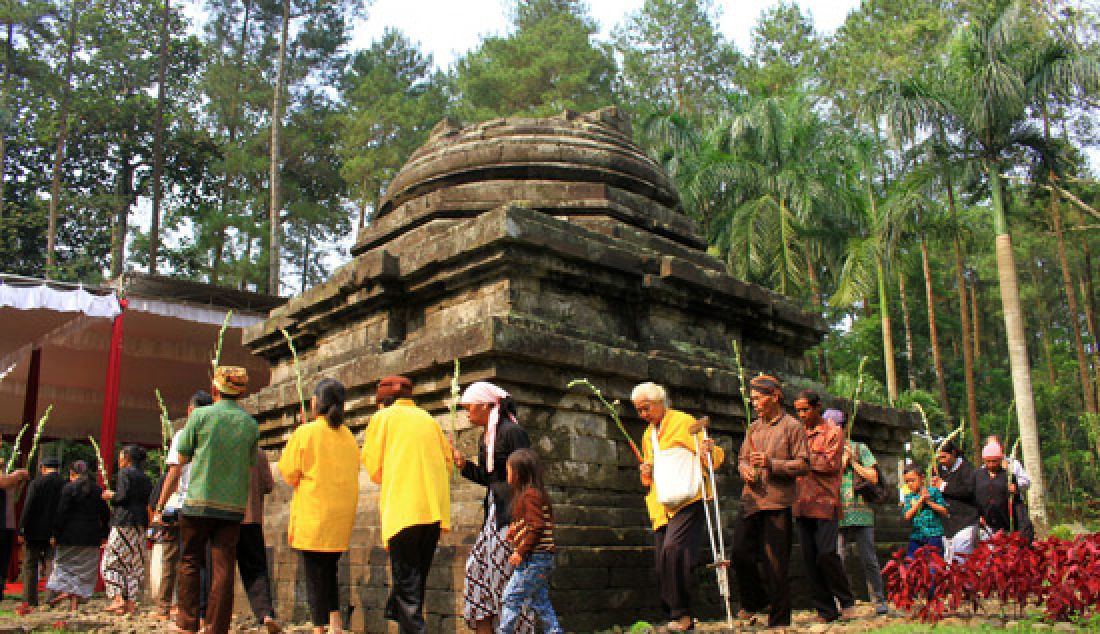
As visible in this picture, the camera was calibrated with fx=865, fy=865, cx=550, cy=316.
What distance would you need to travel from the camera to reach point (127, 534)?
7980 millimetres

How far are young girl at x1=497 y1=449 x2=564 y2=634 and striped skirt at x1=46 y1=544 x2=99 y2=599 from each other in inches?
221

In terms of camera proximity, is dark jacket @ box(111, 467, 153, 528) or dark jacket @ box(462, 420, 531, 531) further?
dark jacket @ box(111, 467, 153, 528)

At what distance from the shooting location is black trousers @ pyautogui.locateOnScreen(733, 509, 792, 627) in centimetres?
506

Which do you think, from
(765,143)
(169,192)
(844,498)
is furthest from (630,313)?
(169,192)

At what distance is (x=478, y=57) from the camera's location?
28781mm

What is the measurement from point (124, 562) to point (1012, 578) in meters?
7.16

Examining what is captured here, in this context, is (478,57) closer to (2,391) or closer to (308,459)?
(2,391)

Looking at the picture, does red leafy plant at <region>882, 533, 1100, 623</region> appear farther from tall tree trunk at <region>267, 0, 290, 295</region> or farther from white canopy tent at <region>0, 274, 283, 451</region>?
tall tree trunk at <region>267, 0, 290, 295</region>

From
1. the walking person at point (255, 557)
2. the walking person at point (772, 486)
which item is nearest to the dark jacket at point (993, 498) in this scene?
the walking person at point (772, 486)

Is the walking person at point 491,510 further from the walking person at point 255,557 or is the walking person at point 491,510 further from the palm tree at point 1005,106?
the palm tree at point 1005,106

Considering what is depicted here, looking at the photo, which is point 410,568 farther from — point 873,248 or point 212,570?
point 873,248

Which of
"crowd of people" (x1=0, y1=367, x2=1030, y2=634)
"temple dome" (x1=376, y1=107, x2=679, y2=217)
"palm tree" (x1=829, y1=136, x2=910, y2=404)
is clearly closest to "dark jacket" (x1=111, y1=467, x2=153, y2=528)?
"crowd of people" (x1=0, y1=367, x2=1030, y2=634)

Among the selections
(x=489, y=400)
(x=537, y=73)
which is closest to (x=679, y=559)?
(x=489, y=400)

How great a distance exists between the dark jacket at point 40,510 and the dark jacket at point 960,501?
788 centimetres
